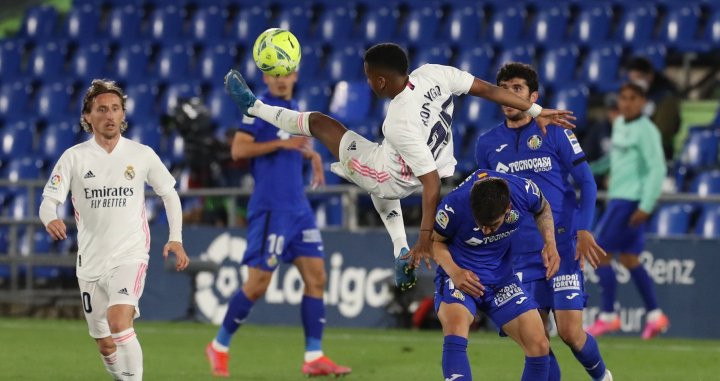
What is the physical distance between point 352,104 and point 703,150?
13.8ft

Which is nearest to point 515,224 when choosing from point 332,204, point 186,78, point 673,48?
point 332,204

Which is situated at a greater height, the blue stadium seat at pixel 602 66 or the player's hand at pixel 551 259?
the blue stadium seat at pixel 602 66

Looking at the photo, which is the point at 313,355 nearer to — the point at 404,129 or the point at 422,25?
the point at 404,129

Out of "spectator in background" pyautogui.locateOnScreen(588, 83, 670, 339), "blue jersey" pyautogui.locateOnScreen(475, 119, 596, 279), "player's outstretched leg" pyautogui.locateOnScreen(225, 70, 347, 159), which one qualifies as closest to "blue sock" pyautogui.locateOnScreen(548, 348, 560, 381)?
"blue jersey" pyautogui.locateOnScreen(475, 119, 596, 279)

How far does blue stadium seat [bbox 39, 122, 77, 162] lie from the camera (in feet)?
63.1

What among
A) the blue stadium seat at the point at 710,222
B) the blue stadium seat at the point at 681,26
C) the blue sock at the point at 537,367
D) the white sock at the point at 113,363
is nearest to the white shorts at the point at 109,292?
the white sock at the point at 113,363

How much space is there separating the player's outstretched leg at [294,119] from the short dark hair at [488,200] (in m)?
1.47

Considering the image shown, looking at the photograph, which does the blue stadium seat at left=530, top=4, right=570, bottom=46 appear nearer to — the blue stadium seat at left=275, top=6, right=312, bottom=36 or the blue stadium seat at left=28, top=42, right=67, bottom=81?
the blue stadium seat at left=275, top=6, right=312, bottom=36

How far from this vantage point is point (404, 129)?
8250mm

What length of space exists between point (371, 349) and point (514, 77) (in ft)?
14.4

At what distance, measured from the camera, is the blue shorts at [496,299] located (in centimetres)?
808

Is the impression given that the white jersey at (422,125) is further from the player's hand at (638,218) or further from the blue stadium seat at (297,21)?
the blue stadium seat at (297,21)

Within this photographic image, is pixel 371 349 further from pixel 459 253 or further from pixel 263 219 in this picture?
pixel 459 253

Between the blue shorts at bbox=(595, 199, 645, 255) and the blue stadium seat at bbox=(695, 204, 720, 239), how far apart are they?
190 cm
